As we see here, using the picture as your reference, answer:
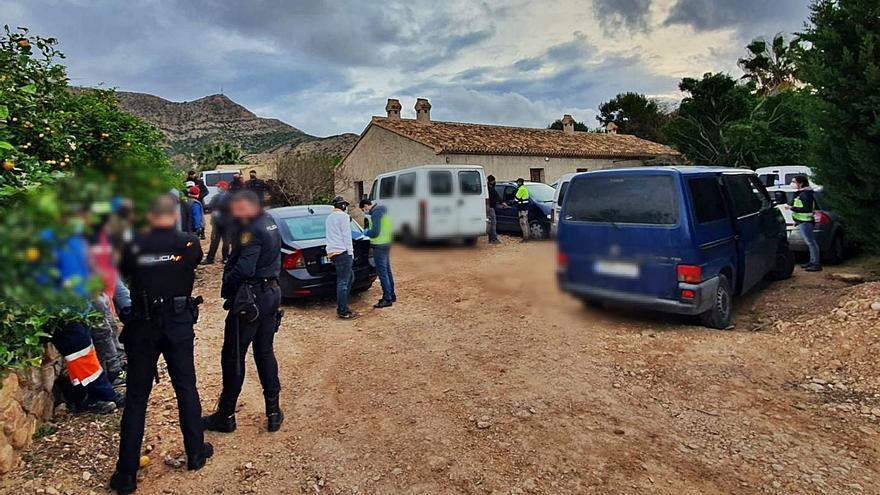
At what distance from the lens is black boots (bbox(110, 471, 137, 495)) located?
11.8 feet

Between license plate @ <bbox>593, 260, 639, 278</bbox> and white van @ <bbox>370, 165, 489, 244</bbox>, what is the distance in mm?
678

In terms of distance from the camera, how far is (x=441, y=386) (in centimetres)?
514

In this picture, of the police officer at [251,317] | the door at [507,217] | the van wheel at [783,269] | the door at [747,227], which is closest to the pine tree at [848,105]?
the van wheel at [783,269]

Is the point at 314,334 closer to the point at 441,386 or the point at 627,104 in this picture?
the point at 441,386

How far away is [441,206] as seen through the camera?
2.61 m

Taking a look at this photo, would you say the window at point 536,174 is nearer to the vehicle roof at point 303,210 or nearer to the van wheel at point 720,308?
the vehicle roof at point 303,210

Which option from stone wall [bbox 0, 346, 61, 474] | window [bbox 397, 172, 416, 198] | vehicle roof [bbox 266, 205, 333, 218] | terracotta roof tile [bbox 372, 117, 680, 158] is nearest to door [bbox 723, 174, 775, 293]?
window [bbox 397, 172, 416, 198]

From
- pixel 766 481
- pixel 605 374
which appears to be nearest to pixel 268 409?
pixel 605 374

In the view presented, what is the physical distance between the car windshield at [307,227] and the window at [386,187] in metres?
4.32

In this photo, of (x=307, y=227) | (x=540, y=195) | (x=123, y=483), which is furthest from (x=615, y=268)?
(x=307, y=227)

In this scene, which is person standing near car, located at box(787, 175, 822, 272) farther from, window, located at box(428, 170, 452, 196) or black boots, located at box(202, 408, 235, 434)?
black boots, located at box(202, 408, 235, 434)

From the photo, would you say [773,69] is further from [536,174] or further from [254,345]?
[254,345]

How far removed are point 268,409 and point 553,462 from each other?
2.57 meters

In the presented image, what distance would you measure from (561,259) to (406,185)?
959 mm
